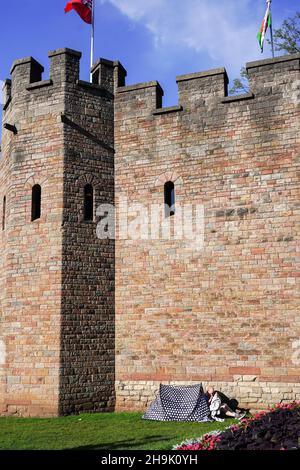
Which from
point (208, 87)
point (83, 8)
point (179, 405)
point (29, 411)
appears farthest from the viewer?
point (83, 8)

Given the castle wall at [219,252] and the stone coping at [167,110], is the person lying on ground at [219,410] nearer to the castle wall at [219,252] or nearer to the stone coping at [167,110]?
the castle wall at [219,252]

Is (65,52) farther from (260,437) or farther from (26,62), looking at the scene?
(260,437)

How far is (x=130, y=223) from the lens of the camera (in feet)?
40.7

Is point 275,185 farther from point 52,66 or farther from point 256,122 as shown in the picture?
point 52,66

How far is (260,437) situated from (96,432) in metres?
3.67

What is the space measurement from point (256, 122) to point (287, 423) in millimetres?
7004

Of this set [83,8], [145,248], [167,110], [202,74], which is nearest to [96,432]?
[145,248]

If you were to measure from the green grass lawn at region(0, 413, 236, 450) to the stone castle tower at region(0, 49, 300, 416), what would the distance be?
727mm

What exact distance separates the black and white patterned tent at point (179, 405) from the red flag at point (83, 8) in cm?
970

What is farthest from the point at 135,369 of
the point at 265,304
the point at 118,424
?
the point at 265,304

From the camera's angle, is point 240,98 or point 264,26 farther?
point 264,26

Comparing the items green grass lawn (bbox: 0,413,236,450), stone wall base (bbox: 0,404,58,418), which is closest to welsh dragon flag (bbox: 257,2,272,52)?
green grass lawn (bbox: 0,413,236,450)

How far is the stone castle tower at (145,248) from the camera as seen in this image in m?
11.0

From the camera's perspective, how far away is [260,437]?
679cm
